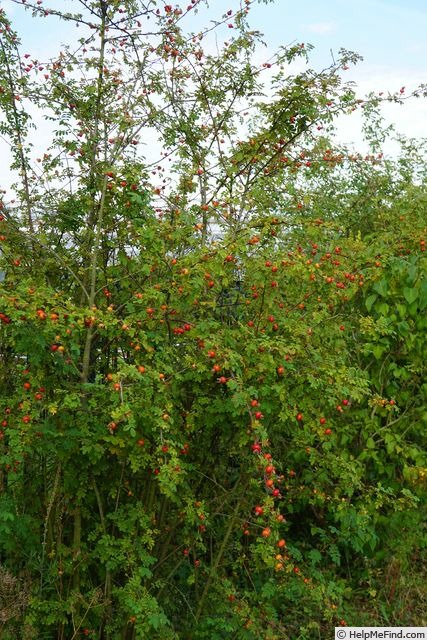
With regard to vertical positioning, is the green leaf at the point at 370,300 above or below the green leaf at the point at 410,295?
below

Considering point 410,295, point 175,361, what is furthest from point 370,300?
point 175,361

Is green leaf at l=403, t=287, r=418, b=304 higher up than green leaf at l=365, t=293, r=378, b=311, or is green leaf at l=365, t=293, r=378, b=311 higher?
green leaf at l=403, t=287, r=418, b=304

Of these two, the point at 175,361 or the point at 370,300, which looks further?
the point at 370,300

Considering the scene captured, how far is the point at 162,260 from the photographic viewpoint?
4152mm

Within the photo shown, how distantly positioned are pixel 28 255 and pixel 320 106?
189 centimetres

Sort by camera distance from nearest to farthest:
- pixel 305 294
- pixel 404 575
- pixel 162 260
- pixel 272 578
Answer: pixel 162 260
pixel 305 294
pixel 272 578
pixel 404 575

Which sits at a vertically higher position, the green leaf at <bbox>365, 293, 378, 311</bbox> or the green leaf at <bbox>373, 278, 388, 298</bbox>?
the green leaf at <bbox>373, 278, 388, 298</bbox>

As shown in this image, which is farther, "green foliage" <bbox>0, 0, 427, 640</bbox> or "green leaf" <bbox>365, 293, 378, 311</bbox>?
"green leaf" <bbox>365, 293, 378, 311</bbox>

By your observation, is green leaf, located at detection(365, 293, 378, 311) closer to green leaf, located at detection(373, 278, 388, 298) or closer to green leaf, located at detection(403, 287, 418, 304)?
green leaf, located at detection(373, 278, 388, 298)

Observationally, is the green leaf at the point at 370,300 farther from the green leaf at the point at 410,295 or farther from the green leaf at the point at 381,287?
the green leaf at the point at 410,295

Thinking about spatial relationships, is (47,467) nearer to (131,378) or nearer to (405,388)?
(131,378)

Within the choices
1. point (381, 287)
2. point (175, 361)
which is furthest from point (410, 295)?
point (175, 361)

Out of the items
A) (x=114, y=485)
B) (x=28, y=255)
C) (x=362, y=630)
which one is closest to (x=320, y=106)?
(x=28, y=255)

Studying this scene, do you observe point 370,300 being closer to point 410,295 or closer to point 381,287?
point 381,287
